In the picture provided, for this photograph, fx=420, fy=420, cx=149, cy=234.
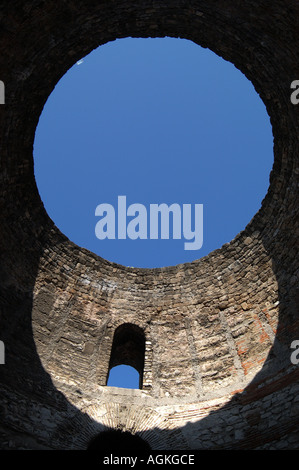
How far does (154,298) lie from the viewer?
8.28 metres

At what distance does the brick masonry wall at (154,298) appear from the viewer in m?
5.84

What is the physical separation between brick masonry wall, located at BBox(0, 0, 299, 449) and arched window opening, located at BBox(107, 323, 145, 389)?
21cm

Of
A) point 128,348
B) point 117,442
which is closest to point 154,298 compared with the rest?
point 128,348

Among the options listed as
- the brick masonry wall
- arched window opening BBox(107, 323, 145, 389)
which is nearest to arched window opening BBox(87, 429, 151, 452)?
the brick masonry wall

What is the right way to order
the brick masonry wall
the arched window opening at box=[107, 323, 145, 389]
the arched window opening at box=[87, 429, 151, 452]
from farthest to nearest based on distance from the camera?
the arched window opening at box=[107, 323, 145, 389] → the arched window opening at box=[87, 429, 151, 452] → the brick masonry wall

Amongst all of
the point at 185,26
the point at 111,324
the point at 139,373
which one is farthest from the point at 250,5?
the point at 139,373

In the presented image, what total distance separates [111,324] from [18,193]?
113 inches

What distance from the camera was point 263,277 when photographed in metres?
7.41

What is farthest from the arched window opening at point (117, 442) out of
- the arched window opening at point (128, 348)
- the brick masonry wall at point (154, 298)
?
the arched window opening at point (128, 348)

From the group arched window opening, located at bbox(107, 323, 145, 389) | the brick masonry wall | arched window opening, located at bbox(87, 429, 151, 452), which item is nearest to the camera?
the brick masonry wall

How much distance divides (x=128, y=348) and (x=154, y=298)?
3.53 feet

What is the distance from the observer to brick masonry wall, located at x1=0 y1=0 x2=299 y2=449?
230 inches

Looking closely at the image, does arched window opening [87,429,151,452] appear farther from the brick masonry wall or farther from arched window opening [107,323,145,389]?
arched window opening [107,323,145,389]

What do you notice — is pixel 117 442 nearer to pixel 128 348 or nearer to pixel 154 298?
pixel 128 348
